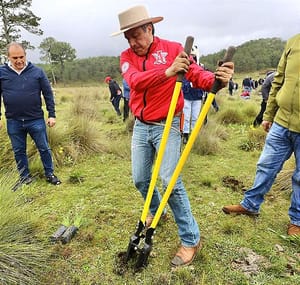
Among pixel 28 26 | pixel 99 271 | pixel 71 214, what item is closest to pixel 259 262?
pixel 99 271

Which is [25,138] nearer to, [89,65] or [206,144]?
[206,144]

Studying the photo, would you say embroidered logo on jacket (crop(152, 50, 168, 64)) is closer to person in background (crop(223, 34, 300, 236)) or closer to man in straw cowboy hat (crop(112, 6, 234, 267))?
man in straw cowboy hat (crop(112, 6, 234, 267))

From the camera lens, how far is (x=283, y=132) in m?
3.08

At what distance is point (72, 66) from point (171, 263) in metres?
77.7

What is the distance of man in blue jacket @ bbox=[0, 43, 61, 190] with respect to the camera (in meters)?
4.25

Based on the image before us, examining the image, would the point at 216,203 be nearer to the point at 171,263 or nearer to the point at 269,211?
the point at 269,211

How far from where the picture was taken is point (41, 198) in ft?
13.9

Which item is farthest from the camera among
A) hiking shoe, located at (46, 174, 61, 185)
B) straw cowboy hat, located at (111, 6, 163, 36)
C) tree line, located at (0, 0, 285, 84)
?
tree line, located at (0, 0, 285, 84)

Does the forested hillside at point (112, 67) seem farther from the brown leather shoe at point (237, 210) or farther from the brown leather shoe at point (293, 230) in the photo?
the brown leather shoe at point (293, 230)

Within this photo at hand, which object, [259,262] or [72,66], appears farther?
[72,66]

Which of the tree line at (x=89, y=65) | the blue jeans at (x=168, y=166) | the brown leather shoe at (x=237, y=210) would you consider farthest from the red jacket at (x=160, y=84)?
the tree line at (x=89, y=65)

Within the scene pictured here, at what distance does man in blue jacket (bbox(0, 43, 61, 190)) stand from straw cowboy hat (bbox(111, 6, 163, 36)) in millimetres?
2343

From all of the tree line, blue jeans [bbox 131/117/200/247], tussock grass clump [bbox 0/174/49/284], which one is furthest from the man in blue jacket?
the tree line

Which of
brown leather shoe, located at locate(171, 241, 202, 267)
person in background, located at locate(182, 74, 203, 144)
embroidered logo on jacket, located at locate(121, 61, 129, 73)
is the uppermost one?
embroidered logo on jacket, located at locate(121, 61, 129, 73)
